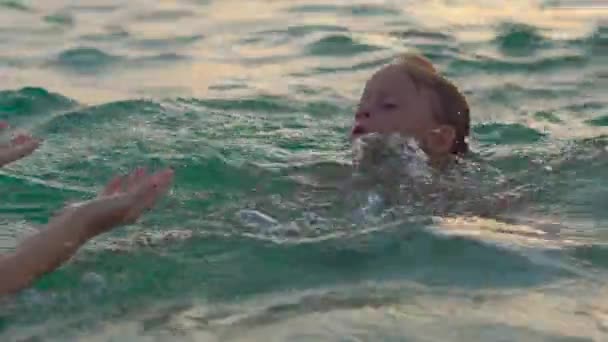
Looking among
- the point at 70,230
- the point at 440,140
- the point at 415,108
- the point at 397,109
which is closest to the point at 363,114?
the point at 397,109

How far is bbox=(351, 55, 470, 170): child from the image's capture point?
5262 mm

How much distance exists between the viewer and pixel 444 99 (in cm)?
552

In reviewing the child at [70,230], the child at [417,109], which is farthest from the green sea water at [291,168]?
the child at [417,109]

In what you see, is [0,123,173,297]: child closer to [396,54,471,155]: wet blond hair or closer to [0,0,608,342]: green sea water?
[0,0,608,342]: green sea water

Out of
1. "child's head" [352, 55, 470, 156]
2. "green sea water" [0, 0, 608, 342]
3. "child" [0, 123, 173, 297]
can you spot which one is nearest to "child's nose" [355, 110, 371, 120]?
"child's head" [352, 55, 470, 156]

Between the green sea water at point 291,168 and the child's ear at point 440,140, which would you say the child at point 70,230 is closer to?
the green sea water at point 291,168

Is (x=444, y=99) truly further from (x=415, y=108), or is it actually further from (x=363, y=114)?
(x=363, y=114)

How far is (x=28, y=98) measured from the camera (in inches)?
271

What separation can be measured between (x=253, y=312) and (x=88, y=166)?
7.48ft

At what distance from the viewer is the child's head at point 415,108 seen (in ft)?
17.3

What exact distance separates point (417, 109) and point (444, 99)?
0.21 meters

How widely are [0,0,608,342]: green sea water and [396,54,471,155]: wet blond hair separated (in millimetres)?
193

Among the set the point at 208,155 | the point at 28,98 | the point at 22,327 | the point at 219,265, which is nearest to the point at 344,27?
the point at 28,98

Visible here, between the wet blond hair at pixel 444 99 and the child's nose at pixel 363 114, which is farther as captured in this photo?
the wet blond hair at pixel 444 99
